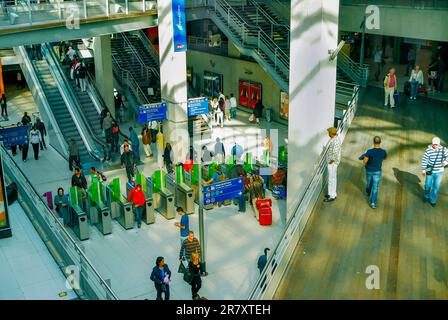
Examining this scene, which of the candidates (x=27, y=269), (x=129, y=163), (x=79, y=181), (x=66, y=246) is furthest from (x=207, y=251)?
(x=129, y=163)

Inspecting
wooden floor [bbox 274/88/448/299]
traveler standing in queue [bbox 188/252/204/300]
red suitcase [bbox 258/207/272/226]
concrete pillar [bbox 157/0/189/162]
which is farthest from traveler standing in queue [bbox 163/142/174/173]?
traveler standing in queue [bbox 188/252/204/300]

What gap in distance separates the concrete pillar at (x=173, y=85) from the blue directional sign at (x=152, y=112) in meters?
0.48

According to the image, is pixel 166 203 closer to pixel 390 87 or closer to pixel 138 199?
pixel 138 199

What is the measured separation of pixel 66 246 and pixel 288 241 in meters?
5.40

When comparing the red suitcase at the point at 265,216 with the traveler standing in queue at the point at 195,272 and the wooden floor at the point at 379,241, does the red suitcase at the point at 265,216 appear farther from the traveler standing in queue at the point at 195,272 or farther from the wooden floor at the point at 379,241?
the traveler standing in queue at the point at 195,272

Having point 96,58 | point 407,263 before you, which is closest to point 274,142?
point 96,58

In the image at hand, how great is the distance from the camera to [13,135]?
19656 millimetres

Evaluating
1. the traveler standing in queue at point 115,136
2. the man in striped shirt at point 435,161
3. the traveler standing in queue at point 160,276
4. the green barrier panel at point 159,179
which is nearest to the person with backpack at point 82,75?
the traveler standing in queue at point 115,136

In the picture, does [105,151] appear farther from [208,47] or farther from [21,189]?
[208,47]

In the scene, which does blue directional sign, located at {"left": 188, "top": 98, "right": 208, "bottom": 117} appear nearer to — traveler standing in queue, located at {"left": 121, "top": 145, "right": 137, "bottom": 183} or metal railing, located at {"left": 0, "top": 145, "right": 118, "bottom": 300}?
traveler standing in queue, located at {"left": 121, "top": 145, "right": 137, "bottom": 183}

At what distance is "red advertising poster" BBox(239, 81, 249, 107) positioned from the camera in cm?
2914

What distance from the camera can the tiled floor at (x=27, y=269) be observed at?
11.9m

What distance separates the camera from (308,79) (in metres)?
14.5

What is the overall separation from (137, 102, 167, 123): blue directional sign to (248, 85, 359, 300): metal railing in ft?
32.4
